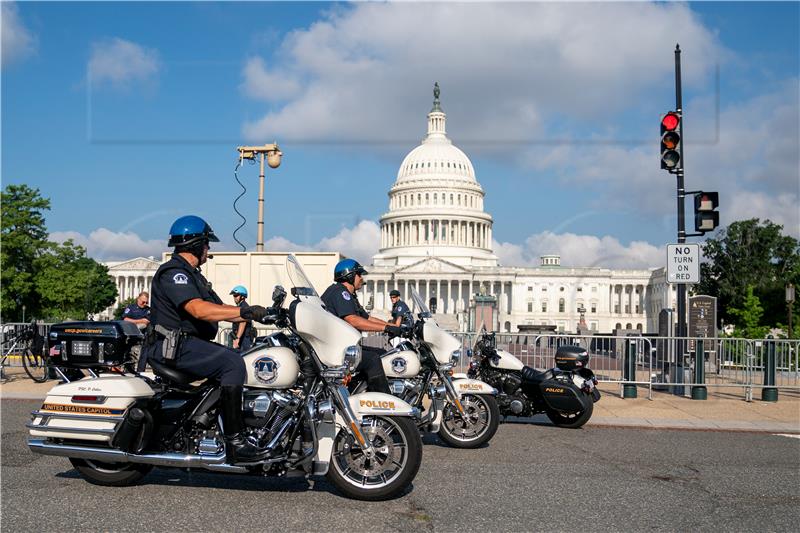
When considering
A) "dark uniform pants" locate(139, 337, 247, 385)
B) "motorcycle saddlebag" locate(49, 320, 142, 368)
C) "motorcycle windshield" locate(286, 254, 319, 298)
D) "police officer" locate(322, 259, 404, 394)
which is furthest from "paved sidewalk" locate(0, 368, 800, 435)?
"motorcycle saddlebag" locate(49, 320, 142, 368)

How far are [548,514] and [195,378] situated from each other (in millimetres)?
2778

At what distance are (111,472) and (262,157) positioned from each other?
15.5 metres

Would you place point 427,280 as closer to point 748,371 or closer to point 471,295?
point 471,295

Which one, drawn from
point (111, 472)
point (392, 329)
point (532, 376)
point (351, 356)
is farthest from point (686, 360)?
point (111, 472)

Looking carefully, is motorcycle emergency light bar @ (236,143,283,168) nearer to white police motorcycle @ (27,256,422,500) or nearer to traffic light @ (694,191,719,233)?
traffic light @ (694,191,719,233)

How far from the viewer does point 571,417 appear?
1119cm

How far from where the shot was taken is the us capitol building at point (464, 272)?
12579 cm

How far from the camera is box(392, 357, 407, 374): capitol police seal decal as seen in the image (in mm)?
8398

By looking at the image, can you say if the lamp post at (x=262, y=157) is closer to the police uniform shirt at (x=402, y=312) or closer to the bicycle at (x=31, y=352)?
the bicycle at (x=31, y=352)

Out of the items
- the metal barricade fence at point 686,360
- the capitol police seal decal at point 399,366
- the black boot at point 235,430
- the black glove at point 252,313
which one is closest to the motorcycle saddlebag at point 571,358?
the capitol police seal decal at point 399,366

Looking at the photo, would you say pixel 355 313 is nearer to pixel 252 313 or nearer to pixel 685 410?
pixel 252 313

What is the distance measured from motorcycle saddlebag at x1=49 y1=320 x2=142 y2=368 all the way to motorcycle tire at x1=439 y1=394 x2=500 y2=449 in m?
3.95

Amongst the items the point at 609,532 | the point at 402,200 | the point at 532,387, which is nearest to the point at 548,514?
the point at 609,532

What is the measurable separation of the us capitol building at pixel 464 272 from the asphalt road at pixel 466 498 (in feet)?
377
